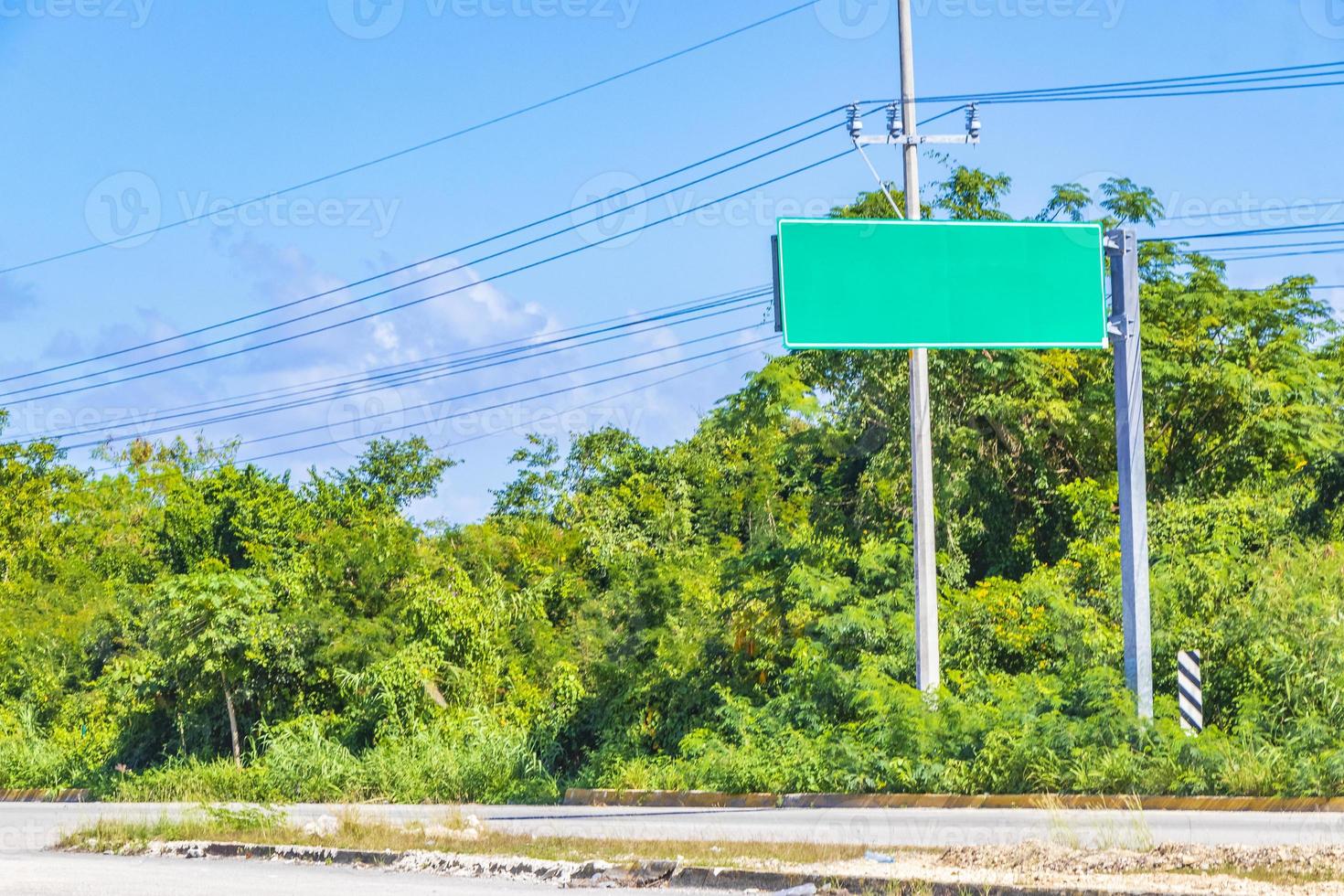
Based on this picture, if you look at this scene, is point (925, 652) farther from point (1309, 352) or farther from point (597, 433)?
point (597, 433)

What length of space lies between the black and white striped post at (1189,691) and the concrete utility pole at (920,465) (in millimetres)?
3401

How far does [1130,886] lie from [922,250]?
9814 millimetres

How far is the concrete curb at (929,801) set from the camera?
1541cm

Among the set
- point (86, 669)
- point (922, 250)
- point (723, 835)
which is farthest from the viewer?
point (86, 669)

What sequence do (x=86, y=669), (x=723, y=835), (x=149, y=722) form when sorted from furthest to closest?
1. (x=86, y=669)
2. (x=149, y=722)
3. (x=723, y=835)

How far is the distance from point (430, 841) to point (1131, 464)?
9.76 meters

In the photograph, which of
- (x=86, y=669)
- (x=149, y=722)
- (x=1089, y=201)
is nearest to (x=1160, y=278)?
(x=1089, y=201)

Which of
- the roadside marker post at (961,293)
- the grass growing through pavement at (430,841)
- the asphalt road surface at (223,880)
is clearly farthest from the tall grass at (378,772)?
the roadside marker post at (961,293)

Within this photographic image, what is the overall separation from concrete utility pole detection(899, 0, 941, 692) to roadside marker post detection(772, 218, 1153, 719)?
8.09 feet

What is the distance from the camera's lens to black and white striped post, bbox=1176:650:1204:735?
1758 centimetres

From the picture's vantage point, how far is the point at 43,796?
3062cm

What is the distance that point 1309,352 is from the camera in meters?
26.5

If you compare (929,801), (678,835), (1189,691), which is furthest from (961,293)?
(678,835)

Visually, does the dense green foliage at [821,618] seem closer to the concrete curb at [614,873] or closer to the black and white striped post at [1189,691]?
the black and white striped post at [1189,691]
